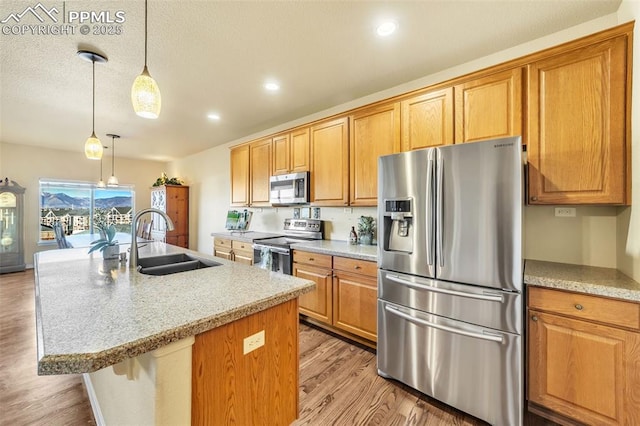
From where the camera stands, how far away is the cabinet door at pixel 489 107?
189 cm

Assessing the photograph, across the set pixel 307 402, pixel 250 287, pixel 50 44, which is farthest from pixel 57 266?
pixel 307 402

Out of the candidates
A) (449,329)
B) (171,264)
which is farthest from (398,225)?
(171,264)

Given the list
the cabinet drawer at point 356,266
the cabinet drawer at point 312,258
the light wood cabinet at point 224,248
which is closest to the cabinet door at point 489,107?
the cabinet drawer at point 356,266

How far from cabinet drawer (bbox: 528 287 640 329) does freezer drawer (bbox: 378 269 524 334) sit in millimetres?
146

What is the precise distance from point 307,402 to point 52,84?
3.75m

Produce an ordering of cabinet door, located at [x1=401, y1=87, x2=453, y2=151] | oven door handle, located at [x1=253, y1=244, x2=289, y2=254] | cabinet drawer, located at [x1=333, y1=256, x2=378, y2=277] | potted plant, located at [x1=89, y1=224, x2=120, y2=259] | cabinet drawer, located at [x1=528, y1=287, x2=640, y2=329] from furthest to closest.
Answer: oven door handle, located at [x1=253, y1=244, x2=289, y2=254] < cabinet drawer, located at [x1=333, y1=256, x2=378, y2=277] < cabinet door, located at [x1=401, y1=87, x2=453, y2=151] < potted plant, located at [x1=89, y1=224, x2=120, y2=259] < cabinet drawer, located at [x1=528, y1=287, x2=640, y2=329]

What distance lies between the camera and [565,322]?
1502 millimetres

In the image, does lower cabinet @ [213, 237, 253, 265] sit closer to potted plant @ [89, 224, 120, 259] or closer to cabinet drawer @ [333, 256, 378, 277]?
cabinet drawer @ [333, 256, 378, 277]

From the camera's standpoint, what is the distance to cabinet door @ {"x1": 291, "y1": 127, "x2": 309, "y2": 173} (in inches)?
130

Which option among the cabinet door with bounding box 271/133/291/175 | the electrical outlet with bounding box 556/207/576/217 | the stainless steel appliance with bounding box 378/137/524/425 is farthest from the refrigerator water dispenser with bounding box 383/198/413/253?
the cabinet door with bounding box 271/133/291/175

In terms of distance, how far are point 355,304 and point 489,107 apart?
6.47ft

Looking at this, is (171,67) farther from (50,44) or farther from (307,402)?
(307,402)

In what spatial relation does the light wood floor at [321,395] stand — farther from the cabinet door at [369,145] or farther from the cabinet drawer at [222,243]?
the cabinet drawer at [222,243]

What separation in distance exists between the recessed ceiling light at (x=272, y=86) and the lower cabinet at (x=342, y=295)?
179cm
